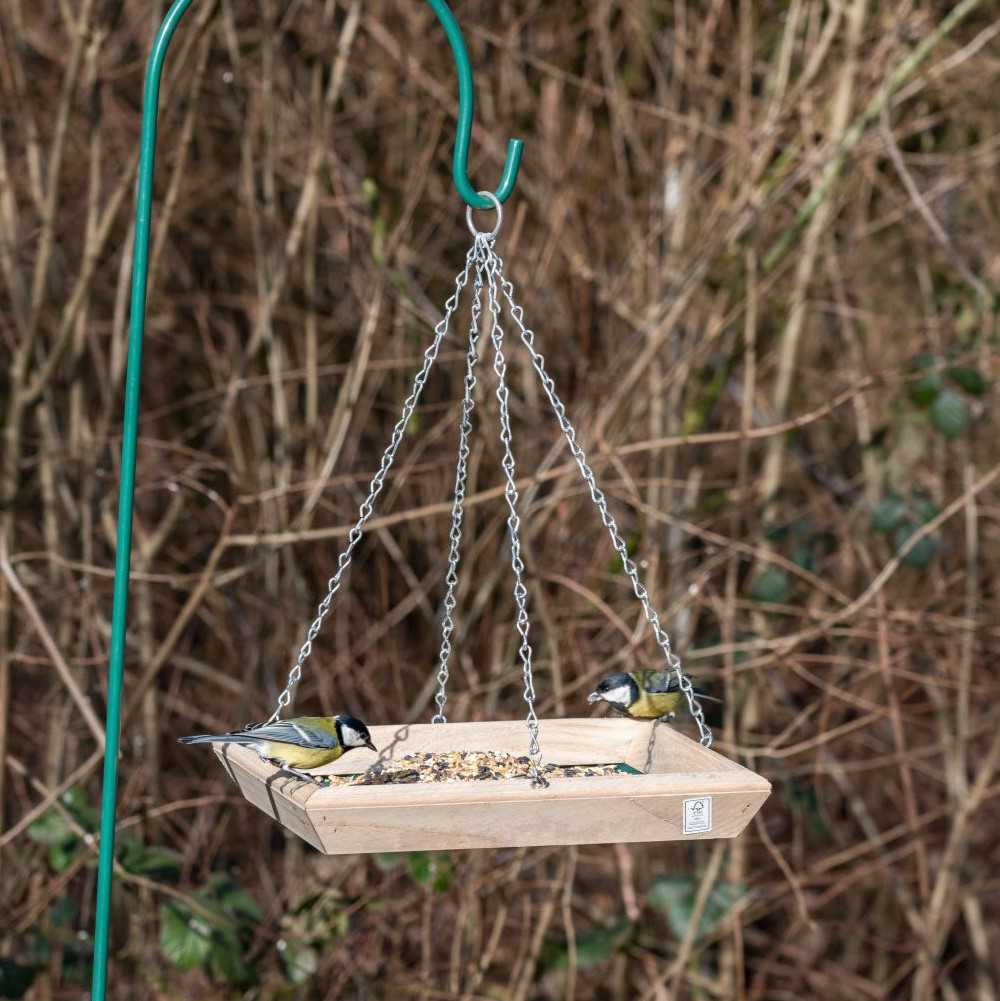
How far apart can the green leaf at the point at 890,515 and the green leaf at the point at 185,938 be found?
215 cm

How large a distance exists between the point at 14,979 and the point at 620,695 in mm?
1774

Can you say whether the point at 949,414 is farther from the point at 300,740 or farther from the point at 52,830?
the point at 52,830

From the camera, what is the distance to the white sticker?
1.99 m

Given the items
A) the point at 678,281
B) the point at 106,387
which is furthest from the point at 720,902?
the point at 106,387

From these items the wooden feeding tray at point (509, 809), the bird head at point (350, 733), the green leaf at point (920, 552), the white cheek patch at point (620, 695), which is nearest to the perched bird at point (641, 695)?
the white cheek patch at point (620, 695)

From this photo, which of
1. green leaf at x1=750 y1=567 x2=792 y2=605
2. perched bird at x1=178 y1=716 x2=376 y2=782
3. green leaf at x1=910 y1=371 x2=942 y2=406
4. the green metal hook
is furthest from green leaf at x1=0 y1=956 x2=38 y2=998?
green leaf at x1=910 y1=371 x2=942 y2=406

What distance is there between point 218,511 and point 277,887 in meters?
A: 1.31

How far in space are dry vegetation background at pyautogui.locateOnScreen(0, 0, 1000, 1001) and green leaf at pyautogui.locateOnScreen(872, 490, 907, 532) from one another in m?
0.01

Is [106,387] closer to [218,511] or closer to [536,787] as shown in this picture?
[218,511]

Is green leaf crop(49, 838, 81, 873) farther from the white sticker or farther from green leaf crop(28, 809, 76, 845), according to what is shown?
the white sticker

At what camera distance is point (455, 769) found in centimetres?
238

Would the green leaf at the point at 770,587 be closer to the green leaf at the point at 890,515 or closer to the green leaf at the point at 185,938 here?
the green leaf at the point at 890,515

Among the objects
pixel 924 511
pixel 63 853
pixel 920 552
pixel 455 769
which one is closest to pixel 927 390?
pixel 924 511

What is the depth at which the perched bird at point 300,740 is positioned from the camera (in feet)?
6.95
